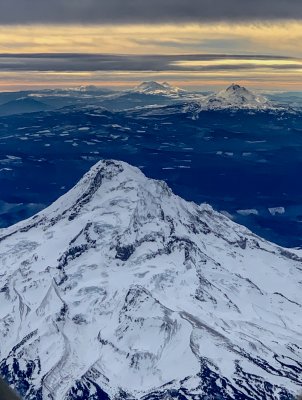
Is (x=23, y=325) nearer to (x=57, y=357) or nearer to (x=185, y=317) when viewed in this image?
(x=57, y=357)

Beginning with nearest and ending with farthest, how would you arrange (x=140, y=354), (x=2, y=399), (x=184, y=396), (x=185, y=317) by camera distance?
1. (x=2, y=399)
2. (x=184, y=396)
3. (x=140, y=354)
4. (x=185, y=317)

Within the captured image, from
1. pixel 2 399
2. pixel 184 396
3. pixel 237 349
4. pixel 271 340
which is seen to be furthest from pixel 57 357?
pixel 2 399

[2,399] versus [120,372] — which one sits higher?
[2,399]

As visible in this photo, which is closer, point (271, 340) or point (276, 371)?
point (276, 371)

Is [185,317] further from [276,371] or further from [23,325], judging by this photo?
[23,325]

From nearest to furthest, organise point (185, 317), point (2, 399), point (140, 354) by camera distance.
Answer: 1. point (2, 399)
2. point (140, 354)
3. point (185, 317)

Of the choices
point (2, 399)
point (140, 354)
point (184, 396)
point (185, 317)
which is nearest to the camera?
point (2, 399)

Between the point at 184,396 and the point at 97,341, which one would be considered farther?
the point at 97,341

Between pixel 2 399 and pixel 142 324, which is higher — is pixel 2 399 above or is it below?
above

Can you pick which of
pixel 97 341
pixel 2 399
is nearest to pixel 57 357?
pixel 97 341
